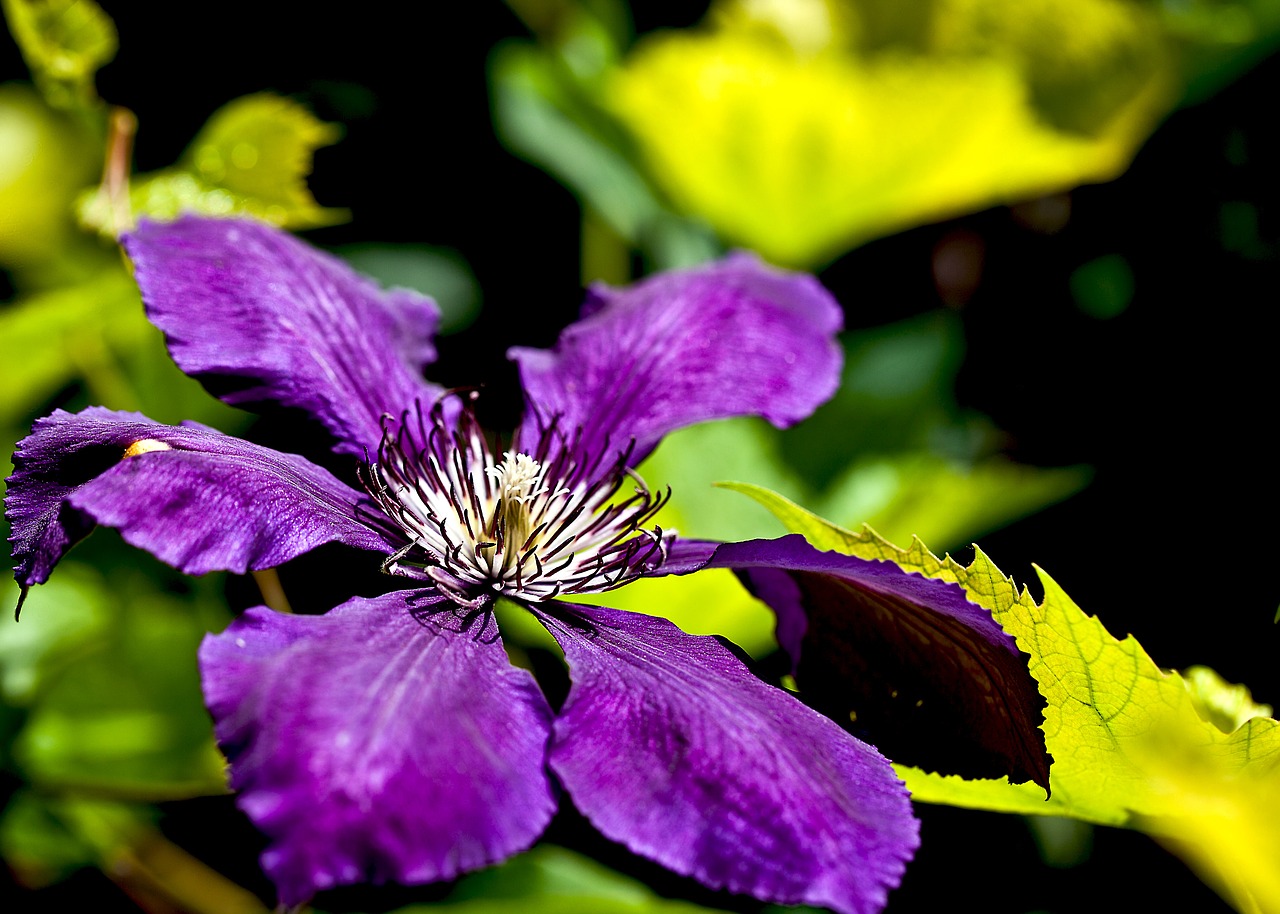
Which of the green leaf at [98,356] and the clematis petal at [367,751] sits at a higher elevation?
the clematis petal at [367,751]

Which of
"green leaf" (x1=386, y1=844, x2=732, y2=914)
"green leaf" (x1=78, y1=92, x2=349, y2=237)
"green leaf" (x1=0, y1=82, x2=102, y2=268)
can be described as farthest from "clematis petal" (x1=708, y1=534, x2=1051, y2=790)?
"green leaf" (x1=0, y1=82, x2=102, y2=268)

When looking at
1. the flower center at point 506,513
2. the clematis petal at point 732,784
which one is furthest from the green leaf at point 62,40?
the clematis petal at point 732,784

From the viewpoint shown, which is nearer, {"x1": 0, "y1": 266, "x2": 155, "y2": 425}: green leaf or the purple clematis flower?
the purple clematis flower

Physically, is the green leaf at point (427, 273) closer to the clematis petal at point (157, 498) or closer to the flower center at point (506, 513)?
the flower center at point (506, 513)

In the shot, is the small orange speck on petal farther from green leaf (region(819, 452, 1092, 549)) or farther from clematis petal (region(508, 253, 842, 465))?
green leaf (region(819, 452, 1092, 549))

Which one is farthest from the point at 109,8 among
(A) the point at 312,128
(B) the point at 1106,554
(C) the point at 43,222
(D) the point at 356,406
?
(B) the point at 1106,554

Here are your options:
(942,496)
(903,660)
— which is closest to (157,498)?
→ (903,660)

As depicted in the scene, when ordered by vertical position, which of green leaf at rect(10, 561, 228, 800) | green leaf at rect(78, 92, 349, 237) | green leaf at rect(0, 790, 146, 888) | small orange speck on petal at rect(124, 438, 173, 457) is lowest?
green leaf at rect(0, 790, 146, 888)

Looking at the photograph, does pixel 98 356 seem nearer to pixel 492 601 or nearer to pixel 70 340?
pixel 70 340
